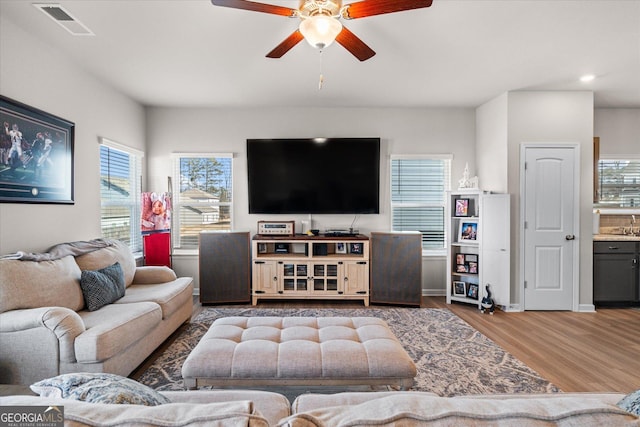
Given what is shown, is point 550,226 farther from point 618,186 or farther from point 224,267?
point 224,267

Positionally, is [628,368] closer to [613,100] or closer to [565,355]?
[565,355]

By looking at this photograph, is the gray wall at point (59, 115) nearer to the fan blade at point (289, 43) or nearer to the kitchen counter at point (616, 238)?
the fan blade at point (289, 43)

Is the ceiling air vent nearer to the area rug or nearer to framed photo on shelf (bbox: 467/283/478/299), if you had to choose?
the area rug

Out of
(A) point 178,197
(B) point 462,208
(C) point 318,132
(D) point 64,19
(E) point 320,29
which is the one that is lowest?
(B) point 462,208

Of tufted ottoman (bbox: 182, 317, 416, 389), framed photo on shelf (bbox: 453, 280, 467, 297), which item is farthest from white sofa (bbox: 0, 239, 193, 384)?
framed photo on shelf (bbox: 453, 280, 467, 297)

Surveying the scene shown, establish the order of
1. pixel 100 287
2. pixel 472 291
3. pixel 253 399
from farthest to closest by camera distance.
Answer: pixel 472 291, pixel 100 287, pixel 253 399

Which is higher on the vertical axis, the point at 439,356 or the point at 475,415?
the point at 475,415

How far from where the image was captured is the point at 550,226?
3.88m

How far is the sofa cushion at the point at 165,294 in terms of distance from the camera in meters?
2.75

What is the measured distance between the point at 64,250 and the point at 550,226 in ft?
17.0

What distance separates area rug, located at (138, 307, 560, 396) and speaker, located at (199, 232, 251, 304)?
320 millimetres

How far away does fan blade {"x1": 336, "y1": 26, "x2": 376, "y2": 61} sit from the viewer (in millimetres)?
2020

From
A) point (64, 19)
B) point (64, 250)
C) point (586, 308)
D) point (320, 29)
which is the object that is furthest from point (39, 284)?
point (586, 308)

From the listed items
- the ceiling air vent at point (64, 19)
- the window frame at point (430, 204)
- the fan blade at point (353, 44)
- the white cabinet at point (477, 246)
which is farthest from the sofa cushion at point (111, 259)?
the white cabinet at point (477, 246)
